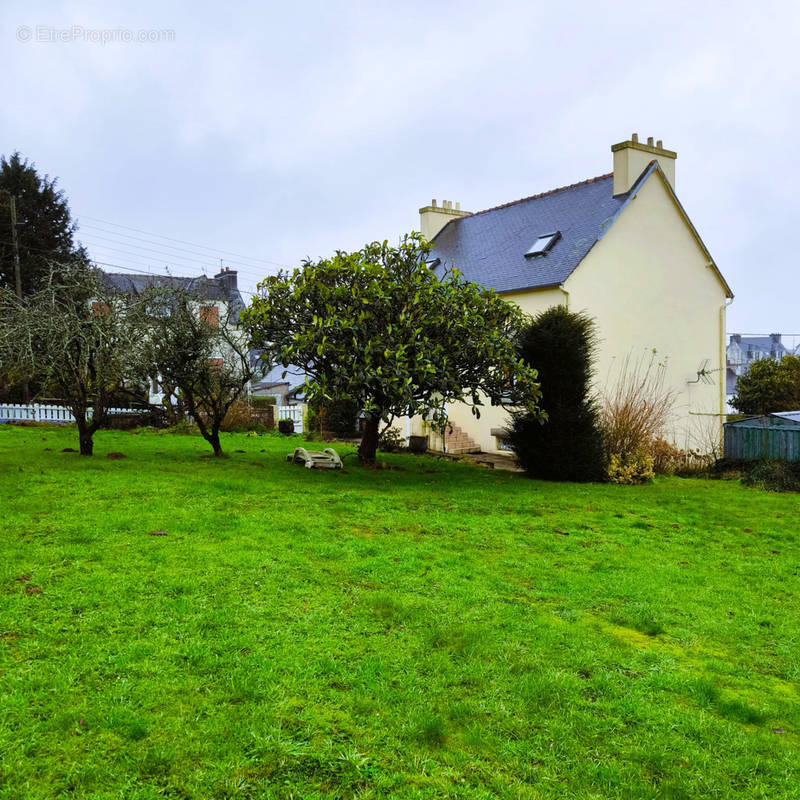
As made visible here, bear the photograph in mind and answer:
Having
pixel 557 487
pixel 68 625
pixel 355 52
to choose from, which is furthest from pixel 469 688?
pixel 355 52

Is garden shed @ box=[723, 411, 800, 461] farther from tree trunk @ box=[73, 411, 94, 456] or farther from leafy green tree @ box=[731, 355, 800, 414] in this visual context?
tree trunk @ box=[73, 411, 94, 456]

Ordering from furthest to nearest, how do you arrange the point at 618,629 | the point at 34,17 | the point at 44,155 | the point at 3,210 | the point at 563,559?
the point at 44,155 → the point at 3,210 → the point at 34,17 → the point at 563,559 → the point at 618,629

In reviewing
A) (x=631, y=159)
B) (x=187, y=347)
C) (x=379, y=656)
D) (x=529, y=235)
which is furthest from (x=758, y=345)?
(x=379, y=656)

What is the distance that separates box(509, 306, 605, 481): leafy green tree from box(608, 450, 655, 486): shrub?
10.0 inches

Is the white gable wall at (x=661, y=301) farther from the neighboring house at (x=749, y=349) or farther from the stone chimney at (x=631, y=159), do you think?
the neighboring house at (x=749, y=349)

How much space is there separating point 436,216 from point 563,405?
14.4 metres

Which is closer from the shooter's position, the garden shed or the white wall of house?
the garden shed

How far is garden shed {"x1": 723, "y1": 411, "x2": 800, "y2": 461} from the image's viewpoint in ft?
47.1

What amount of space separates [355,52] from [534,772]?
39.6 ft

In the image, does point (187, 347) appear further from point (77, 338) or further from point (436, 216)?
point (436, 216)

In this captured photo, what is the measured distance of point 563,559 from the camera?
6.38 m

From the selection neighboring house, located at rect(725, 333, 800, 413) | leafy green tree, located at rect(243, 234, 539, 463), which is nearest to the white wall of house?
leafy green tree, located at rect(243, 234, 539, 463)

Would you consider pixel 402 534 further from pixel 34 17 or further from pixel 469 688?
pixel 34 17

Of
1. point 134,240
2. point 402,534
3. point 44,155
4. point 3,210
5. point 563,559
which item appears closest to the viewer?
point 563,559
